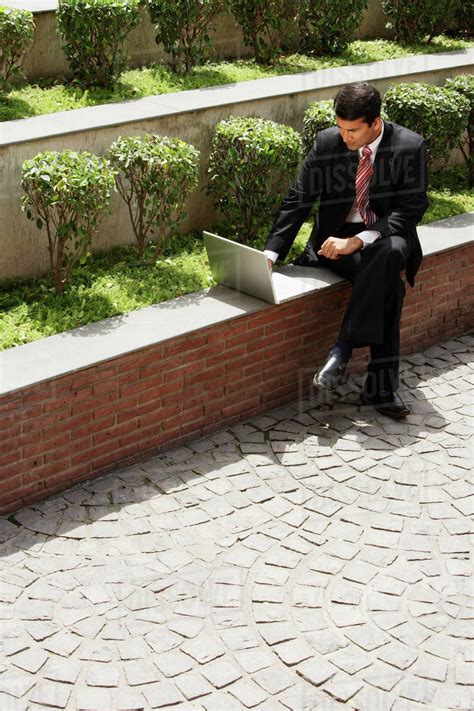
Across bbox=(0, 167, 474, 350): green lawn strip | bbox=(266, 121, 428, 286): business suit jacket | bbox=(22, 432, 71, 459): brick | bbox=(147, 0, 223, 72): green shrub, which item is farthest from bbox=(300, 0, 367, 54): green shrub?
bbox=(22, 432, 71, 459): brick

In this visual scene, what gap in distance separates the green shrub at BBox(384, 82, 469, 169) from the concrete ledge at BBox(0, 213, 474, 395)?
1.69m

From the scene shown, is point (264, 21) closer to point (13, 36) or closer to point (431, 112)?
point (431, 112)

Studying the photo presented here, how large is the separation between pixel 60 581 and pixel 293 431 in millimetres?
1853

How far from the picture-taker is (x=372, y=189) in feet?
21.5

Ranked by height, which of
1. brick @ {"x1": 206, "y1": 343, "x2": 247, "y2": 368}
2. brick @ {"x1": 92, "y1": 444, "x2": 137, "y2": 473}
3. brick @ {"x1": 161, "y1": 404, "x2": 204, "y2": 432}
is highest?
brick @ {"x1": 206, "y1": 343, "x2": 247, "y2": 368}

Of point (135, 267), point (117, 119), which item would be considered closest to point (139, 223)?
point (135, 267)

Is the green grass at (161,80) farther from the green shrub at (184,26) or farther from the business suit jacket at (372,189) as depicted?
the business suit jacket at (372,189)

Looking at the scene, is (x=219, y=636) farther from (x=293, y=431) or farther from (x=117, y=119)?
(x=117, y=119)

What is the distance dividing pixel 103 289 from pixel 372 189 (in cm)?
171

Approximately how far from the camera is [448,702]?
4391 mm

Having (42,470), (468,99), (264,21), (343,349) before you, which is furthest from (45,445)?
(264,21)

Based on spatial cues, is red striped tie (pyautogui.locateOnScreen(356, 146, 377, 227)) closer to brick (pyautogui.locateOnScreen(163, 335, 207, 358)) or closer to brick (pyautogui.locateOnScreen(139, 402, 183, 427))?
brick (pyautogui.locateOnScreen(163, 335, 207, 358))

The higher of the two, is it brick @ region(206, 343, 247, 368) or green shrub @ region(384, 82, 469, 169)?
green shrub @ region(384, 82, 469, 169)

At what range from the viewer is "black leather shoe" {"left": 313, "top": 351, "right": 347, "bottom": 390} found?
6215 mm
